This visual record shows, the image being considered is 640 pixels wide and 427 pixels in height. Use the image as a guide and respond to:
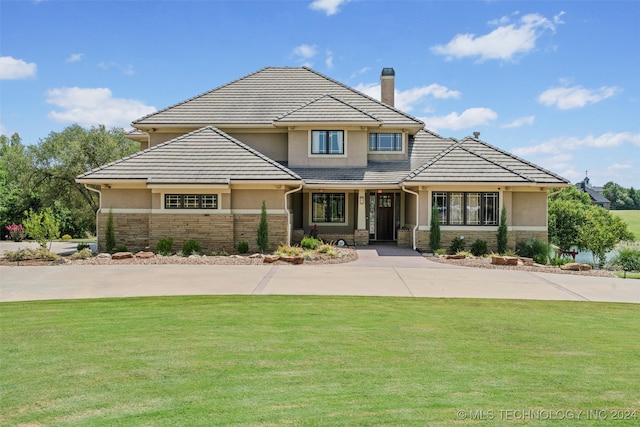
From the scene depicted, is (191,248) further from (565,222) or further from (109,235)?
(565,222)

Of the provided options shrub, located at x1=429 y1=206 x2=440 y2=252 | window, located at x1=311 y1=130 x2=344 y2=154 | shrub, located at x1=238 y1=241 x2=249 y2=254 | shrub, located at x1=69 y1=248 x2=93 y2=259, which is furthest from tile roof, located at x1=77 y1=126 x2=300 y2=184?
shrub, located at x1=429 y1=206 x2=440 y2=252

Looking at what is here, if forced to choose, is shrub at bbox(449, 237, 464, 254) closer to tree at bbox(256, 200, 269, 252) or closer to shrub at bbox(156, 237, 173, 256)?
tree at bbox(256, 200, 269, 252)

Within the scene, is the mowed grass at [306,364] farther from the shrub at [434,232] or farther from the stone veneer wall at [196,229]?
the shrub at [434,232]

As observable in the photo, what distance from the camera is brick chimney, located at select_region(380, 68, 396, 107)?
2791cm

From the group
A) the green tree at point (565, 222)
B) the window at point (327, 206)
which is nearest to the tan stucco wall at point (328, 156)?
the window at point (327, 206)

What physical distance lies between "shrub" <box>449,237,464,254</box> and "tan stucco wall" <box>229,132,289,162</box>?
9.56 metres

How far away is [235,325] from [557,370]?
4602mm

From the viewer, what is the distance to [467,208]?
20250mm

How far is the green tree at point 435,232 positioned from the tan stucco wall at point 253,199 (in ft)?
21.2

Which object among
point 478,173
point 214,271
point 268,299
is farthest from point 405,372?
point 478,173

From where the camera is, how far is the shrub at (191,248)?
59.6 feet

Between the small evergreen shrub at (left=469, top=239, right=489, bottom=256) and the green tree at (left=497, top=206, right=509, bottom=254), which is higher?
the green tree at (left=497, top=206, right=509, bottom=254)

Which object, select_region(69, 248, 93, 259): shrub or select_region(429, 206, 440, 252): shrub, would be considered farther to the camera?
select_region(429, 206, 440, 252): shrub

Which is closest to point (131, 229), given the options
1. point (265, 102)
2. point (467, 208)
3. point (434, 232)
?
point (265, 102)
